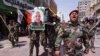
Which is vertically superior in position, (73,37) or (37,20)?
(73,37)

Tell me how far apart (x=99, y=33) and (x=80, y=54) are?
2358cm

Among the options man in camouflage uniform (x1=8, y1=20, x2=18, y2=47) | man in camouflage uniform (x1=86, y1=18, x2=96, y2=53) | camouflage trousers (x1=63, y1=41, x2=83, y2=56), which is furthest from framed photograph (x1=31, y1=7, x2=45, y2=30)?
camouflage trousers (x1=63, y1=41, x2=83, y2=56)

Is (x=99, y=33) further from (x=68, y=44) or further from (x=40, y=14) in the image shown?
(x=68, y=44)

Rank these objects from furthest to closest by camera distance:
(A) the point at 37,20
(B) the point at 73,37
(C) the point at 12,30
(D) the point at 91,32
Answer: (C) the point at 12,30 < (D) the point at 91,32 < (A) the point at 37,20 < (B) the point at 73,37

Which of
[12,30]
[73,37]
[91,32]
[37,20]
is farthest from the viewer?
[12,30]

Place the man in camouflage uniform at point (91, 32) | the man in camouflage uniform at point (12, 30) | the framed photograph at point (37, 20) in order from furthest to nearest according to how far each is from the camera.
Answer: the man in camouflage uniform at point (12, 30), the man in camouflage uniform at point (91, 32), the framed photograph at point (37, 20)

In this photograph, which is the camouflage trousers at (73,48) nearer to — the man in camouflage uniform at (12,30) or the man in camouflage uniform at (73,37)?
the man in camouflage uniform at (73,37)

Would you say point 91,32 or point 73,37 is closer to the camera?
point 73,37

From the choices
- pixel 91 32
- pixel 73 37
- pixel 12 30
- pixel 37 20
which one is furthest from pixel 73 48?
pixel 12 30

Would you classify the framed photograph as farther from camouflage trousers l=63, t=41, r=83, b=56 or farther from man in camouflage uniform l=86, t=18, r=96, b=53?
camouflage trousers l=63, t=41, r=83, b=56

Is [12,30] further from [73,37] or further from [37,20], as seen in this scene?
[73,37]

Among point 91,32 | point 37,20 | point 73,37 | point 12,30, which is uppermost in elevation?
point 73,37

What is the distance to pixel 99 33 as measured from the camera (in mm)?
28797

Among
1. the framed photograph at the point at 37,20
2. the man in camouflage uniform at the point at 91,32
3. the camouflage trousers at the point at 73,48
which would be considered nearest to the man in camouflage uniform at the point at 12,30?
the man in camouflage uniform at the point at 91,32
